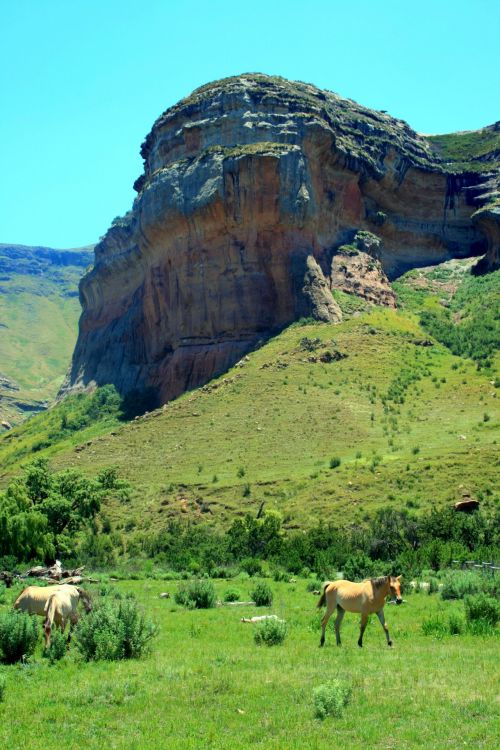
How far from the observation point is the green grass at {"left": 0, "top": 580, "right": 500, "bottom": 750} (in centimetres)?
1005

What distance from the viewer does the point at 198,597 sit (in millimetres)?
23422

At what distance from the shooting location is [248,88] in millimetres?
77188

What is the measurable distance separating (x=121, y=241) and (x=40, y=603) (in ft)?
283

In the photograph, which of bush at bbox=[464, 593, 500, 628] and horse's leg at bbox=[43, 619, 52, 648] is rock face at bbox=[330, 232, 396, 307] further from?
horse's leg at bbox=[43, 619, 52, 648]

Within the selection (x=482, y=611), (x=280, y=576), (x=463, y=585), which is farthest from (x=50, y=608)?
(x=280, y=576)

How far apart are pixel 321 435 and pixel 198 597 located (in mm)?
29977

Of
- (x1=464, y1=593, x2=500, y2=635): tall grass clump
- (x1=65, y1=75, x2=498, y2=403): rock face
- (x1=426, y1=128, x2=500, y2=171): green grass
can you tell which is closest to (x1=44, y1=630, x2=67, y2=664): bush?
(x1=464, y1=593, x2=500, y2=635): tall grass clump

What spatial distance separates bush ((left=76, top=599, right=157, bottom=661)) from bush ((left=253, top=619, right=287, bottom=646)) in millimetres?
2295

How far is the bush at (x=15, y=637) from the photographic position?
1449cm

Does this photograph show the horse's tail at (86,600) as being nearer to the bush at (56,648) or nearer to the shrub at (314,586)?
the bush at (56,648)

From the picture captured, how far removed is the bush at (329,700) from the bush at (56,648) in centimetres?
531

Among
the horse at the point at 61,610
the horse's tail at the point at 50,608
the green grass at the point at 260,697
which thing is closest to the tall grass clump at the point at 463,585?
the green grass at the point at 260,697

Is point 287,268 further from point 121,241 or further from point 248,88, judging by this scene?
point 121,241

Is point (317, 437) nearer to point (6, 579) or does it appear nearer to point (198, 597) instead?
point (6, 579)
